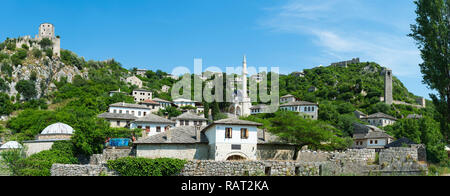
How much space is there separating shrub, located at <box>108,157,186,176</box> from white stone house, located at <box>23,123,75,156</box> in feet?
62.2

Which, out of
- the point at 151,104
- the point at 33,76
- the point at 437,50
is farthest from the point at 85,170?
the point at 33,76

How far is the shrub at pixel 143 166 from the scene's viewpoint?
75.7ft

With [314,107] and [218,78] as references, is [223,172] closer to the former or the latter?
[314,107]

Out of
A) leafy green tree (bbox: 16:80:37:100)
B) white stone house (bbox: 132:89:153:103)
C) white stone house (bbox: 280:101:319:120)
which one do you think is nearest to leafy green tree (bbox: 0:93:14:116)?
leafy green tree (bbox: 16:80:37:100)

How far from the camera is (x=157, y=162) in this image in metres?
23.7

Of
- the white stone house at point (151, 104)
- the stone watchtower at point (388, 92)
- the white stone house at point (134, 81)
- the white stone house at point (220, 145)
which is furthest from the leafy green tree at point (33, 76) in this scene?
the stone watchtower at point (388, 92)

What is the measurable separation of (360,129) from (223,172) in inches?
2738

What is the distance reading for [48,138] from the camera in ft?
148

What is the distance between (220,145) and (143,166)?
23.2 feet

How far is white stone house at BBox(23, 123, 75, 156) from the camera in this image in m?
39.7

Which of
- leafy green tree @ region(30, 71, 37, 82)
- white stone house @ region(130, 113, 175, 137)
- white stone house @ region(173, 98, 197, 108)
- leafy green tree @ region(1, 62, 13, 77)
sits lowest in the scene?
white stone house @ region(130, 113, 175, 137)

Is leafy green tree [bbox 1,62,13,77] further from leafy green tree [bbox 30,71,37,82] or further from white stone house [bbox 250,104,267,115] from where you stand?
white stone house [bbox 250,104,267,115]
